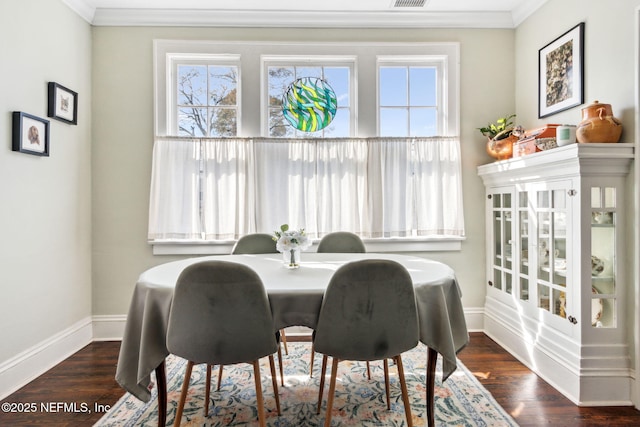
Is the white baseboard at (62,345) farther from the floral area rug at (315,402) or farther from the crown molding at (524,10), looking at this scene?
the crown molding at (524,10)

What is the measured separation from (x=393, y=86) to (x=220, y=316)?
2.71 metres

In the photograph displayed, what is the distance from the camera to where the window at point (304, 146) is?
326cm

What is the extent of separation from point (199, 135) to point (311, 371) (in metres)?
2.22

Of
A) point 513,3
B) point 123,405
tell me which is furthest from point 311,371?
point 513,3

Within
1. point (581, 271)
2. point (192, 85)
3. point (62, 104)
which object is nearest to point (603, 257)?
point (581, 271)

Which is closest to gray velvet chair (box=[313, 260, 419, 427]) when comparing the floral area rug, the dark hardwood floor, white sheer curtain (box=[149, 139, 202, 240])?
the floral area rug

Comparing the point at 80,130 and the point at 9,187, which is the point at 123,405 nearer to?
the point at 9,187

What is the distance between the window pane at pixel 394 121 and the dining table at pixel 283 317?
71.2 inches

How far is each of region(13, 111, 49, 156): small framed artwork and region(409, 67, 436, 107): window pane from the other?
2928 millimetres

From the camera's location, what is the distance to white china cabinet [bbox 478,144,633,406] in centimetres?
218

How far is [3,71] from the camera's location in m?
2.31

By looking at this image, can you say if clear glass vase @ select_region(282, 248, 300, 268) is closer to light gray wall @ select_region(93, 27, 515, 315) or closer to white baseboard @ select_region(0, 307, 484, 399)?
white baseboard @ select_region(0, 307, 484, 399)

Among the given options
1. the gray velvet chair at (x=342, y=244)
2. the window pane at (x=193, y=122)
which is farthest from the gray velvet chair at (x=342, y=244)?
the window pane at (x=193, y=122)

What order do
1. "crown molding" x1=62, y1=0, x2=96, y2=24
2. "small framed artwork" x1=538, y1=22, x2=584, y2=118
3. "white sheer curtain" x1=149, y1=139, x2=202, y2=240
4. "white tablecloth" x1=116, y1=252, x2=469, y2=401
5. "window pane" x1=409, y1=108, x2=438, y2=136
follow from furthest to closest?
"window pane" x1=409, y1=108, x2=438, y2=136
"white sheer curtain" x1=149, y1=139, x2=202, y2=240
"crown molding" x1=62, y1=0, x2=96, y2=24
"small framed artwork" x1=538, y1=22, x2=584, y2=118
"white tablecloth" x1=116, y1=252, x2=469, y2=401
